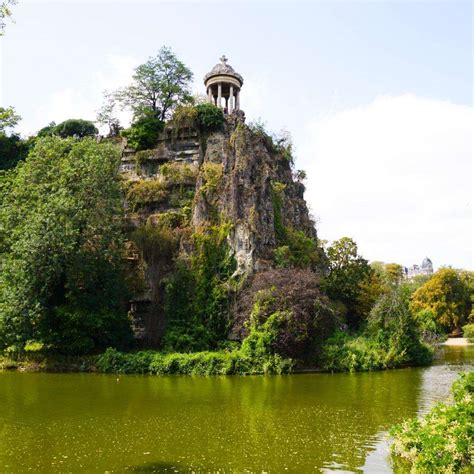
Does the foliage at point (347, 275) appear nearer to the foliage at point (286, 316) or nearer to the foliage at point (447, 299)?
the foliage at point (286, 316)

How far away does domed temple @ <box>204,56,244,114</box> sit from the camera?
45875 millimetres

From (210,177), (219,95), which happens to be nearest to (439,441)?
(210,177)

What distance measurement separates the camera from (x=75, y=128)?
4997 cm

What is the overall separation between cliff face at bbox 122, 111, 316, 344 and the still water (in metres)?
10.2

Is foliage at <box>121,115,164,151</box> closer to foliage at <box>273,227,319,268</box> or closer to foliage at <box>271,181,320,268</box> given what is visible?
foliage at <box>271,181,320,268</box>

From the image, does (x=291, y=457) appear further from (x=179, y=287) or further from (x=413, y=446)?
(x=179, y=287)

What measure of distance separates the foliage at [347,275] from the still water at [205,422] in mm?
15060

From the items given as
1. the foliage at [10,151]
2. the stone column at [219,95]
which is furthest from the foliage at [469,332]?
the foliage at [10,151]

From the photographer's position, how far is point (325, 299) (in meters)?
28.5

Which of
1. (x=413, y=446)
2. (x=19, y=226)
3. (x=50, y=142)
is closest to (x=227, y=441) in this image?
(x=413, y=446)

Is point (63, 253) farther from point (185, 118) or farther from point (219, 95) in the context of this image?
point (219, 95)

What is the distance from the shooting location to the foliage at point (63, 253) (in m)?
28.2

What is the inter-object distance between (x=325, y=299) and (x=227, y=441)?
17.2 m

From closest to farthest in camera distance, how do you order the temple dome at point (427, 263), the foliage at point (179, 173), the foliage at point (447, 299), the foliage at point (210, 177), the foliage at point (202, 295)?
1. the foliage at point (202, 295)
2. the foliage at point (210, 177)
3. the foliage at point (179, 173)
4. the foliage at point (447, 299)
5. the temple dome at point (427, 263)
